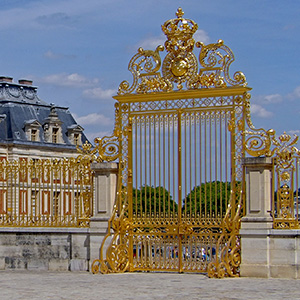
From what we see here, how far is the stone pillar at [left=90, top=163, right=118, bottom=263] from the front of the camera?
715 inches

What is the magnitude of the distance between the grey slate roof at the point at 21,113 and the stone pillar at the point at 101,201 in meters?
28.5

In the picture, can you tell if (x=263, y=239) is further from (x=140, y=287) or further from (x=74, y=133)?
(x=74, y=133)

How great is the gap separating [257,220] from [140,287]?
293 cm

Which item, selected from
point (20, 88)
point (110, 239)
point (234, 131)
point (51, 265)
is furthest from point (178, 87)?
point (20, 88)

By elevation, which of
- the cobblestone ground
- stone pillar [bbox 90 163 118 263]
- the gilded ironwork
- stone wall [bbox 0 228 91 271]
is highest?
the gilded ironwork

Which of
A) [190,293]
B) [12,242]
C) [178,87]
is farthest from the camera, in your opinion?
[12,242]

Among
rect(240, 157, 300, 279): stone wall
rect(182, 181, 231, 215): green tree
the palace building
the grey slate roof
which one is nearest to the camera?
rect(240, 157, 300, 279): stone wall

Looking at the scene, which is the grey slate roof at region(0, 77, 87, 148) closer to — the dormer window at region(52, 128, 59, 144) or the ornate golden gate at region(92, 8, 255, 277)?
the dormer window at region(52, 128, 59, 144)

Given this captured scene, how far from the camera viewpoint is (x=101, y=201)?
1830 cm

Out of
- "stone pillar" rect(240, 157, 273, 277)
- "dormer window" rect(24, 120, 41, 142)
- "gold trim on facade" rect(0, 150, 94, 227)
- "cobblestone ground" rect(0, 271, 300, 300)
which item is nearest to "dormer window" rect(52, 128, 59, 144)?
"dormer window" rect(24, 120, 41, 142)

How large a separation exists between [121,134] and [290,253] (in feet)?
14.4

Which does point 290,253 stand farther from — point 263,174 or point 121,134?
point 121,134

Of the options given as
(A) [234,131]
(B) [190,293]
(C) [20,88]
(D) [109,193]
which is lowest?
(B) [190,293]

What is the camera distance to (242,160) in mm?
17062
